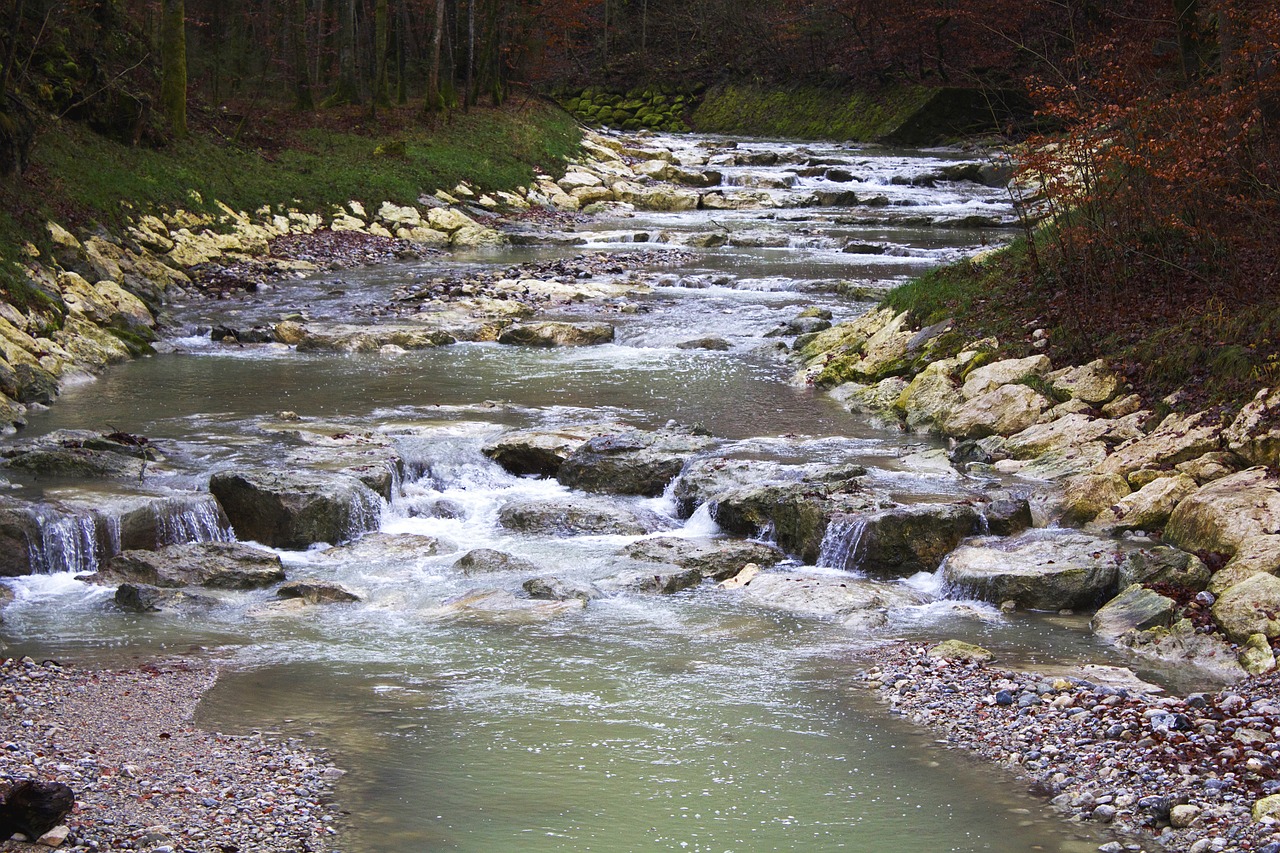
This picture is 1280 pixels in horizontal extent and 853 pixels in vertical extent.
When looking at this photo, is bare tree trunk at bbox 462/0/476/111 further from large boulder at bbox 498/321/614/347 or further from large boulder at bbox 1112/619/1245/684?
large boulder at bbox 1112/619/1245/684

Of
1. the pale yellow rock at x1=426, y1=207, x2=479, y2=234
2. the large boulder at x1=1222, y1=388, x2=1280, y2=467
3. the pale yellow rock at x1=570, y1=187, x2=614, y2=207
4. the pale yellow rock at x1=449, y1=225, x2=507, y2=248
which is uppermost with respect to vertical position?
the pale yellow rock at x1=570, y1=187, x2=614, y2=207

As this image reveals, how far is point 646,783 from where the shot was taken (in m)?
5.64

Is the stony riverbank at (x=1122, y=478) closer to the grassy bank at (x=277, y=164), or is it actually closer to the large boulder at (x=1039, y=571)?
the large boulder at (x=1039, y=571)

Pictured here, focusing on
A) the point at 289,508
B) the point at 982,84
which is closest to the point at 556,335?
the point at 982,84

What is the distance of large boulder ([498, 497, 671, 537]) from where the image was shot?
1001cm

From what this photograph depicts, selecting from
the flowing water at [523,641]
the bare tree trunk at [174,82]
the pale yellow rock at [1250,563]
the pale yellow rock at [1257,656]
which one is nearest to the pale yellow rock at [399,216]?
the bare tree trunk at [174,82]

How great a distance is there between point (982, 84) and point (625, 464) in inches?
326

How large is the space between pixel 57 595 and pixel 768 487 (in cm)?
530

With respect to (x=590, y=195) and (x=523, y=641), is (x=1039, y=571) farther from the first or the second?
(x=590, y=195)

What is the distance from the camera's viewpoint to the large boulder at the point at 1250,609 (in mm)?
7000

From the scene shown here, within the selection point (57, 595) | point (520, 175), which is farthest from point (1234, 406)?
point (520, 175)

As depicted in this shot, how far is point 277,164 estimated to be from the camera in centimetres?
2609

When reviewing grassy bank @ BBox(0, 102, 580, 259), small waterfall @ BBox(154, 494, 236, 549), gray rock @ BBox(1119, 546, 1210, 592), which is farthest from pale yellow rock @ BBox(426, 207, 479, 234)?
gray rock @ BBox(1119, 546, 1210, 592)

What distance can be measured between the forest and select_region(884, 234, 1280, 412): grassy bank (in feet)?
0.11
